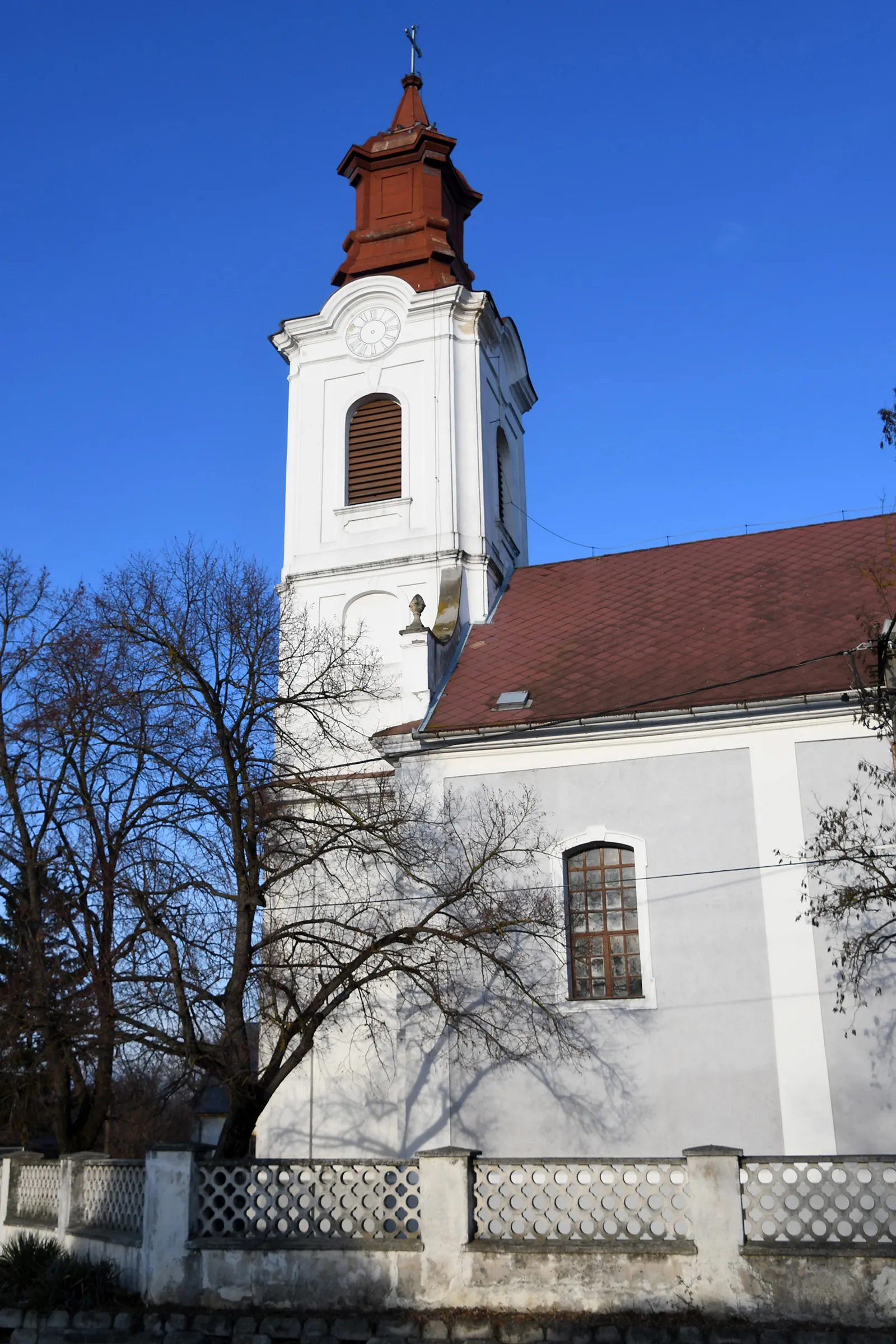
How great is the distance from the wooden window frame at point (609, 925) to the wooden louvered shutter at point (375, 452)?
29.7 feet

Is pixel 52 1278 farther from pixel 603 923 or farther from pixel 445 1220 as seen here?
pixel 603 923

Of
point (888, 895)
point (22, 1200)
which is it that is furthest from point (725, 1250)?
point (22, 1200)

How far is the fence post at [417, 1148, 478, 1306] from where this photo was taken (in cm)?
1139

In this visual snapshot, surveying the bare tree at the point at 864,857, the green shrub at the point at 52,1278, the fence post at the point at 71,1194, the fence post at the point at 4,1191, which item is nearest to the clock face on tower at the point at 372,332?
the bare tree at the point at 864,857

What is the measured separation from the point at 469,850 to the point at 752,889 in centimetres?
378

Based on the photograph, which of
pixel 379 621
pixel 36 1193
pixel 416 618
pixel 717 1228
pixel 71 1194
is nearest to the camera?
pixel 717 1228

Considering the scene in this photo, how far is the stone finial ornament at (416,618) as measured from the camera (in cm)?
1986

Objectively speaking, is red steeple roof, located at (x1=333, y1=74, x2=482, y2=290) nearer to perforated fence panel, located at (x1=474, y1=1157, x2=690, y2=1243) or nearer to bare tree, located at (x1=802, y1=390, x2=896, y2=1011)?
bare tree, located at (x1=802, y1=390, x2=896, y2=1011)

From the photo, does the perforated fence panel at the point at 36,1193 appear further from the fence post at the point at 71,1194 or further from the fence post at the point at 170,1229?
the fence post at the point at 170,1229

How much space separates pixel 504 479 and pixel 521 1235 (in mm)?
16742

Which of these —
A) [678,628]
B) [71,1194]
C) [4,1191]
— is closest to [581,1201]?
[71,1194]

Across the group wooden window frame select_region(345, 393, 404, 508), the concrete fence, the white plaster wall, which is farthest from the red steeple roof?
the concrete fence

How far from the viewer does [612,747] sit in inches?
686

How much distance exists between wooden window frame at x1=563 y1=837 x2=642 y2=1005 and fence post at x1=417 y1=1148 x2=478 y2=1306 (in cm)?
489
